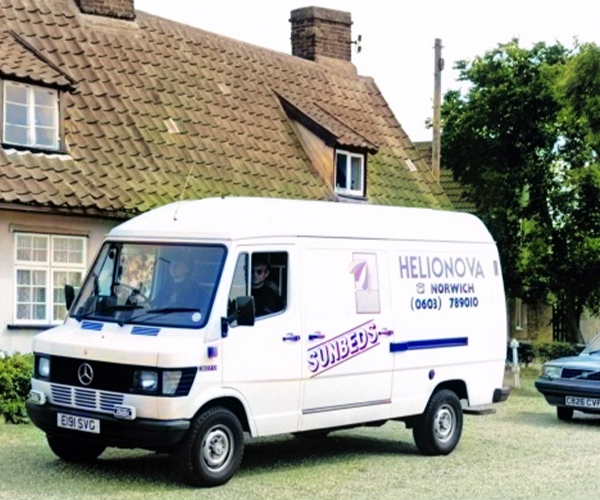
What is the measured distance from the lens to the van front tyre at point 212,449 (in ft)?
37.4

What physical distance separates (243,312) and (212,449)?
1.31 m

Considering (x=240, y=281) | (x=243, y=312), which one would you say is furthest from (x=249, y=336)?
(x=240, y=281)

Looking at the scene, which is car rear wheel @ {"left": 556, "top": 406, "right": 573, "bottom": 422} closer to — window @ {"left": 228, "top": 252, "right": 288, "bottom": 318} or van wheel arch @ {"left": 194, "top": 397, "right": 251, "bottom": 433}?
window @ {"left": 228, "top": 252, "right": 288, "bottom": 318}

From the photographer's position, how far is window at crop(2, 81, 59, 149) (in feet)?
65.3

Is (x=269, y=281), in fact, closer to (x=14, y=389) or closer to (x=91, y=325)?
(x=91, y=325)

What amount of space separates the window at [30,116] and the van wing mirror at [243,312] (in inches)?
356

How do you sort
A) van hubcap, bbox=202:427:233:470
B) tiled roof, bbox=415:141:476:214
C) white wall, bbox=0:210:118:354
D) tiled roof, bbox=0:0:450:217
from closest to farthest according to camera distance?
van hubcap, bbox=202:427:233:470, white wall, bbox=0:210:118:354, tiled roof, bbox=0:0:450:217, tiled roof, bbox=415:141:476:214

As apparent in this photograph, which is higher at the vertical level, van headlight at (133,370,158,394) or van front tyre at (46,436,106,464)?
van headlight at (133,370,158,394)

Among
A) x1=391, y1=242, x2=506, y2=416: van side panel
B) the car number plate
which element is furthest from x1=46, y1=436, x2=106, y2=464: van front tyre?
the car number plate

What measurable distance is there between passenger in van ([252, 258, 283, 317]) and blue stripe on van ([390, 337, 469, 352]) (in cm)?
187

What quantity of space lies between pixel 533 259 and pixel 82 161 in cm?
1812

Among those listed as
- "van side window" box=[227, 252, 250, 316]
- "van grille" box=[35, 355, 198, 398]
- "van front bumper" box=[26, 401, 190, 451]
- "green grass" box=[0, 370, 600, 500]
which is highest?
"van side window" box=[227, 252, 250, 316]

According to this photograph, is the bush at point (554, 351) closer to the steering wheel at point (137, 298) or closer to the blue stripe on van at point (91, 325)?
the steering wheel at point (137, 298)

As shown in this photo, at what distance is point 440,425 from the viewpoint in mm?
14562
